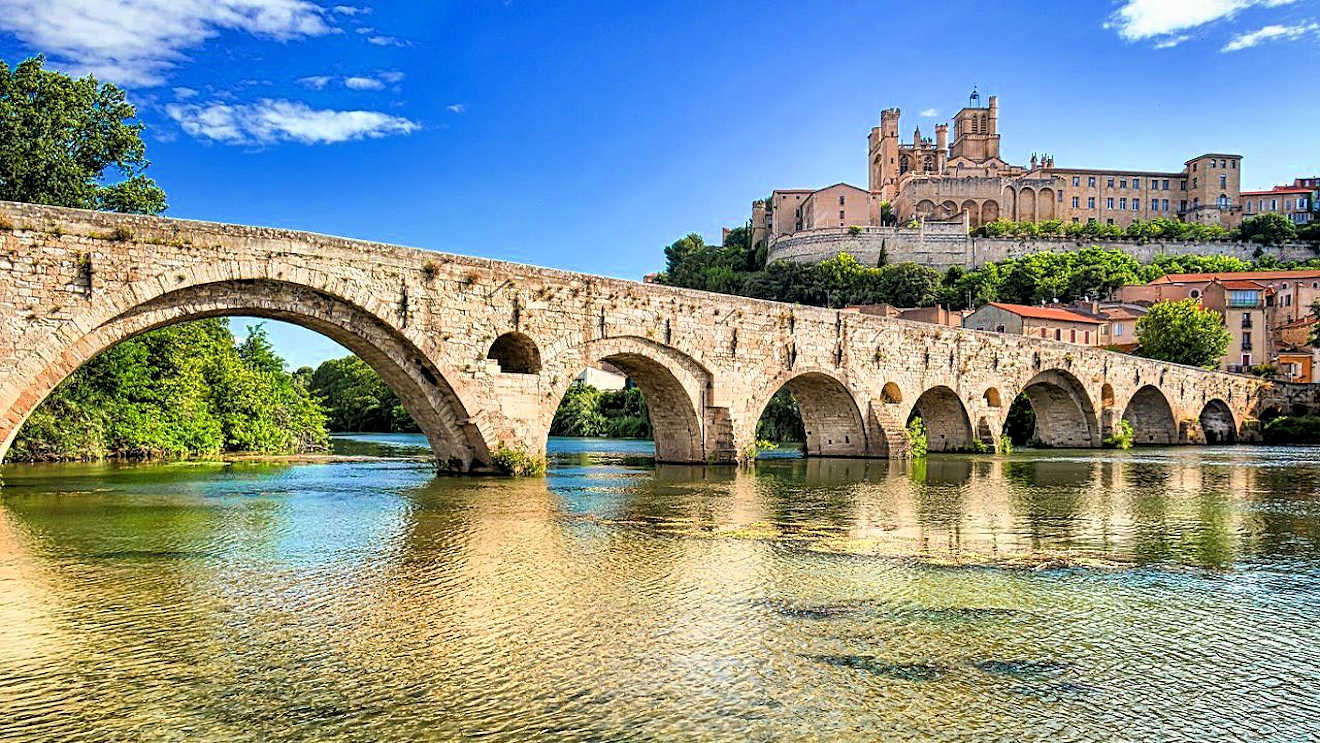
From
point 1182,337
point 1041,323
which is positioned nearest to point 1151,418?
point 1182,337

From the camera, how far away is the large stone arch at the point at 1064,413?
4022 cm

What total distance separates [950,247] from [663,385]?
79550 mm

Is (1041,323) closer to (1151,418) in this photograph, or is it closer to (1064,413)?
(1151,418)

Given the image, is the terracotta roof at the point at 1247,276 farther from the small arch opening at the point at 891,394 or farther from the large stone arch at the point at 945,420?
the small arch opening at the point at 891,394

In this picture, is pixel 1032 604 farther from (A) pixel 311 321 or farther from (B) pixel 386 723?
(A) pixel 311 321

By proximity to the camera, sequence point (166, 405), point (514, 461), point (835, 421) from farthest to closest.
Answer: point (835, 421)
point (166, 405)
point (514, 461)

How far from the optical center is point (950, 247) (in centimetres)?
9681

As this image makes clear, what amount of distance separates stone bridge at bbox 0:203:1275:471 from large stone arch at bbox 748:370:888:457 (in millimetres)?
57

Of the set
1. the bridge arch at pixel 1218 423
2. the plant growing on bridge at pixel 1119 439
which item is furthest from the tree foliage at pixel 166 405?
the bridge arch at pixel 1218 423

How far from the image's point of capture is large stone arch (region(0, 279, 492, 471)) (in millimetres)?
14039

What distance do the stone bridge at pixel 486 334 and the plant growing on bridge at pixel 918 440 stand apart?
32.2 inches

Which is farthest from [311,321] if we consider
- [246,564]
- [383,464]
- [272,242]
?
[383,464]

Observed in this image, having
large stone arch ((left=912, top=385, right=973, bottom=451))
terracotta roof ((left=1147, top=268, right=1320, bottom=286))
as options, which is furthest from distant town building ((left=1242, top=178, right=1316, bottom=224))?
large stone arch ((left=912, top=385, right=973, bottom=451))

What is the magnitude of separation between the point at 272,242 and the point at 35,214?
3341 millimetres
